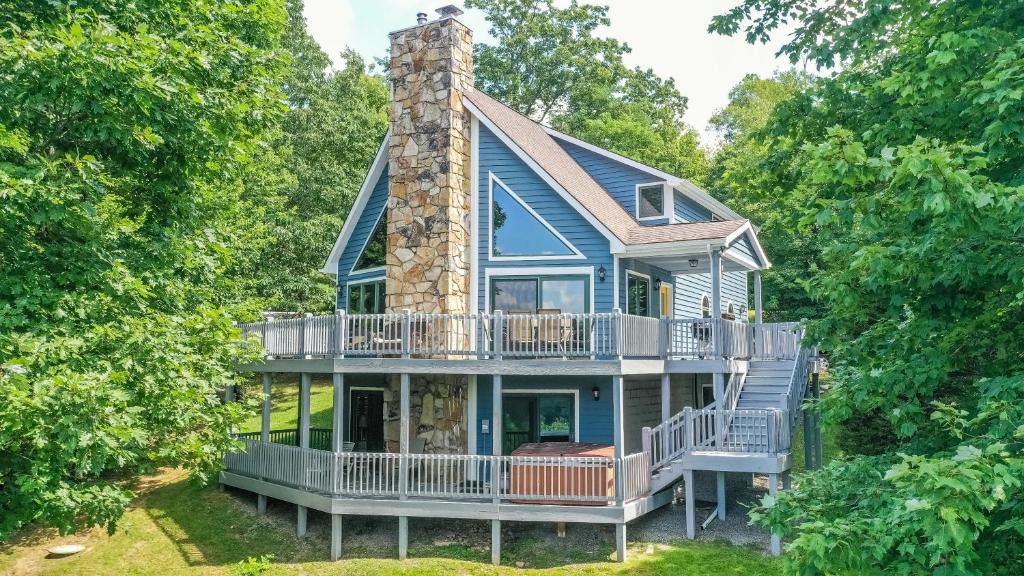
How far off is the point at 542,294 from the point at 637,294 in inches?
95.9

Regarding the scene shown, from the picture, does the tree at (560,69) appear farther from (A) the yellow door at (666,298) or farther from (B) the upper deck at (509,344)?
(B) the upper deck at (509,344)

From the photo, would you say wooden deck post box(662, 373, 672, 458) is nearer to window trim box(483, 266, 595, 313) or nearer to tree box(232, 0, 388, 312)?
window trim box(483, 266, 595, 313)

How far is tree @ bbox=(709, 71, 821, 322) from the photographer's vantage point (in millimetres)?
11547

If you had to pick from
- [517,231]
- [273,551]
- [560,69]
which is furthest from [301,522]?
[560,69]

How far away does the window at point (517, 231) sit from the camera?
16.2 metres

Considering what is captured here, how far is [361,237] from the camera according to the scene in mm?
19000

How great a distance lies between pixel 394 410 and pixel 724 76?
1552 inches

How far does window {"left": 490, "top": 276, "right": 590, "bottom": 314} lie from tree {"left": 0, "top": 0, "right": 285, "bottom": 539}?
592 centimetres

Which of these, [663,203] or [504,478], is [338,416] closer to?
[504,478]

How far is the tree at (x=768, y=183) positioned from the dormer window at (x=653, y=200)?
4.34ft

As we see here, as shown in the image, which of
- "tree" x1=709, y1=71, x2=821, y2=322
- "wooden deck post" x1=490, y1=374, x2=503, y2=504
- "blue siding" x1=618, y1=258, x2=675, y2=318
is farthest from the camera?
"blue siding" x1=618, y1=258, x2=675, y2=318

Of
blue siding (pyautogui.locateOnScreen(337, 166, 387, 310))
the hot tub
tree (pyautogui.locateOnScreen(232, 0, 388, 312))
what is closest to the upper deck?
the hot tub

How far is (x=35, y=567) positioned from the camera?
1453cm

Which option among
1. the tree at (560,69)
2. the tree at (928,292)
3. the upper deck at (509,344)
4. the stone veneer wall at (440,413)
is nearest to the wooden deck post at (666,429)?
the upper deck at (509,344)
